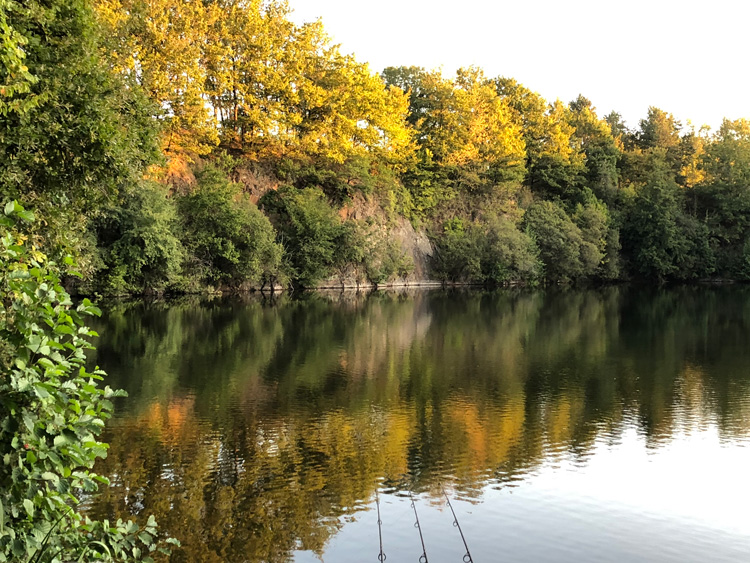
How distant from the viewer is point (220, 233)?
4834cm

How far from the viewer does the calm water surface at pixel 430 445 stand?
31.1 feet

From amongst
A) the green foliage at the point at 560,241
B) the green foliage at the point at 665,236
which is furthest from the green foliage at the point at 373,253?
the green foliage at the point at 665,236

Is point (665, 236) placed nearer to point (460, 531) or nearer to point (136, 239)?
point (136, 239)

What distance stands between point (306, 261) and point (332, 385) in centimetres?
3530

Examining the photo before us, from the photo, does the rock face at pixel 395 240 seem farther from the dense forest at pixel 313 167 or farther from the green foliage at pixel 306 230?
the green foliage at pixel 306 230

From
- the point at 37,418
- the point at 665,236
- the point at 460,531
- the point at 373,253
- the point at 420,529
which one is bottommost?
the point at 420,529

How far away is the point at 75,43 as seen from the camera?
16844mm

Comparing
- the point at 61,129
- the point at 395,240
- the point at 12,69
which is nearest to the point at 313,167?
the point at 395,240

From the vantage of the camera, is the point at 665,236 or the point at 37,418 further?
the point at 665,236

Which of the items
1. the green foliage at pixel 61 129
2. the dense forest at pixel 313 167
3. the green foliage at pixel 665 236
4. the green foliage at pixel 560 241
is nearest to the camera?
the green foliage at pixel 61 129

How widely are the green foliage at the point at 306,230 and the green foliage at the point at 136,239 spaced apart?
11.3 meters

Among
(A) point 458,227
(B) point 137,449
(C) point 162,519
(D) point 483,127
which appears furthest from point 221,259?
(C) point 162,519

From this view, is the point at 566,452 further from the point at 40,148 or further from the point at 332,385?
the point at 40,148

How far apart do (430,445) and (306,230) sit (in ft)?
136
